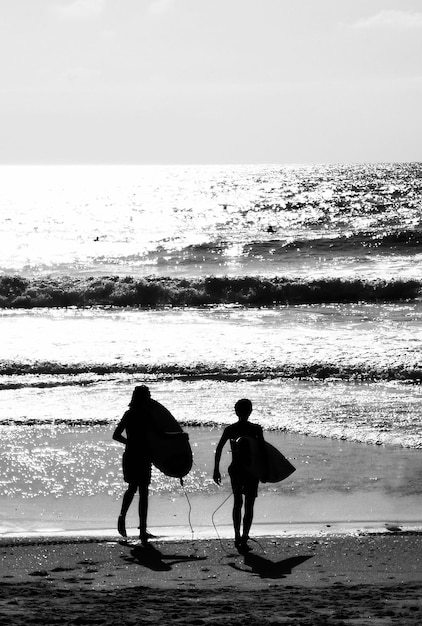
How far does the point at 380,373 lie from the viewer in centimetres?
1634

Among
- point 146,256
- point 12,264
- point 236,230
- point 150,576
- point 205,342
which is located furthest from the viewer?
point 236,230

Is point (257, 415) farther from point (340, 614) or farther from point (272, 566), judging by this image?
point (340, 614)

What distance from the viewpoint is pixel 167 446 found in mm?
7891

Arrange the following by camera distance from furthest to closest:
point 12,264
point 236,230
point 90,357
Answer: point 236,230
point 12,264
point 90,357

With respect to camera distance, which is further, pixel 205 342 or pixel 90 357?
pixel 205 342

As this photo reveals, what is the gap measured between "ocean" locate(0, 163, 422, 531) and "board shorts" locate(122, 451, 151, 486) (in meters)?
1.20

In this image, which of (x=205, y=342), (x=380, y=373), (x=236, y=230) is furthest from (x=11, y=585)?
(x=236, y=230)

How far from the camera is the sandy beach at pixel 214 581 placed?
4.96 m

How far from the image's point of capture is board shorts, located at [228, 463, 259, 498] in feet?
24.2

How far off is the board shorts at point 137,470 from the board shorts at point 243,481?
2.58 ft

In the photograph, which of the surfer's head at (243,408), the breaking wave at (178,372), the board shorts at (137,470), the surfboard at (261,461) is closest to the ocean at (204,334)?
the breaking wave at (178,372)

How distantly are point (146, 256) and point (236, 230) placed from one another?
1346cm

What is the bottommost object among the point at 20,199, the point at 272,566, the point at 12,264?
the point at 272,566

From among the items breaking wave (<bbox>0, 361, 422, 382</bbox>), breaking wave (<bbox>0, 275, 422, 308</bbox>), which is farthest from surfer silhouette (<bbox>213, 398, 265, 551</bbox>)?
breaking wave (<bbox>0, 275, 422, 308</bbox>)
